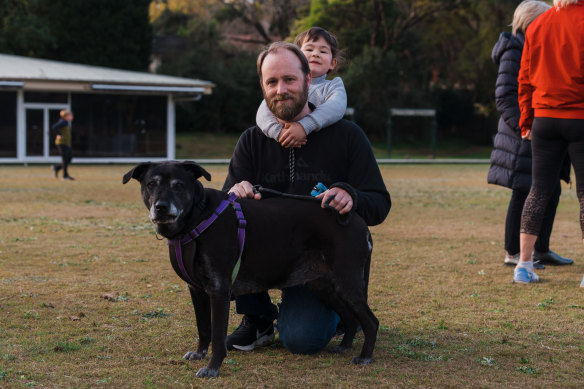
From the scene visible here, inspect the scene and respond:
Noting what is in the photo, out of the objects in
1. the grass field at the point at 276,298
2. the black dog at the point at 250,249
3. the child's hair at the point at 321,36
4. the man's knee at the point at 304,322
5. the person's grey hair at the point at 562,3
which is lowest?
the grass field at the point at 276,298

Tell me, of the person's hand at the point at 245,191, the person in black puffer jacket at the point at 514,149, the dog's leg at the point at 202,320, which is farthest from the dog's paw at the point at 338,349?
the person in black puffer jacket at the point at 514,149

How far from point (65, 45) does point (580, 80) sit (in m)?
41.4

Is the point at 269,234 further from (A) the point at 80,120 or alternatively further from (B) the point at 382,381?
(A) the point at 80,120

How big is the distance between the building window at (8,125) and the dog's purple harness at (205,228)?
28.2 metres

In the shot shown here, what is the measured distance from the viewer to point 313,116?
4105 millimetres

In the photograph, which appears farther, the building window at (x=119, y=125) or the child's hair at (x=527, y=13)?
the building window at (x=119, y=125)

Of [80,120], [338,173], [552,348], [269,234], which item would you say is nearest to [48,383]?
[269,234]

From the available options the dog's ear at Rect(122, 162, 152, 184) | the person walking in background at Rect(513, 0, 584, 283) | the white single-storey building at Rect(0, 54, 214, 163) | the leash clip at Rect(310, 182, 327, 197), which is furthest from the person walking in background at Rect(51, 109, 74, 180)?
the dog's ear at Rect(122, 162, 152, 184)

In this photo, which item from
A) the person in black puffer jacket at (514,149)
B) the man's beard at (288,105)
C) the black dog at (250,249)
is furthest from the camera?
the person in black puffer jacket at (514,149)

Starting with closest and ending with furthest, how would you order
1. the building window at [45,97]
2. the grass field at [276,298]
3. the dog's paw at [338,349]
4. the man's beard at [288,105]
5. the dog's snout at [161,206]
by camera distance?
the dog's snout at [161,206], the grass field at [276,298], the man's beard at [288,105], the dog's paw at [338,349], the building window at [45,97]

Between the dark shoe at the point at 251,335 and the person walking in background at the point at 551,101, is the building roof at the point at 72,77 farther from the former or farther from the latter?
the dark shoe at the point at 251,335

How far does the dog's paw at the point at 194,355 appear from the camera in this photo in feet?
12.9

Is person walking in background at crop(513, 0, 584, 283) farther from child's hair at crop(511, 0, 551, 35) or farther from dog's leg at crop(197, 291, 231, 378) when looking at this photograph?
dog's leg at crop(197, 291, 231, 378)

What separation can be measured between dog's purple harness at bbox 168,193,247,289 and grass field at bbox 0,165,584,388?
0.53m
